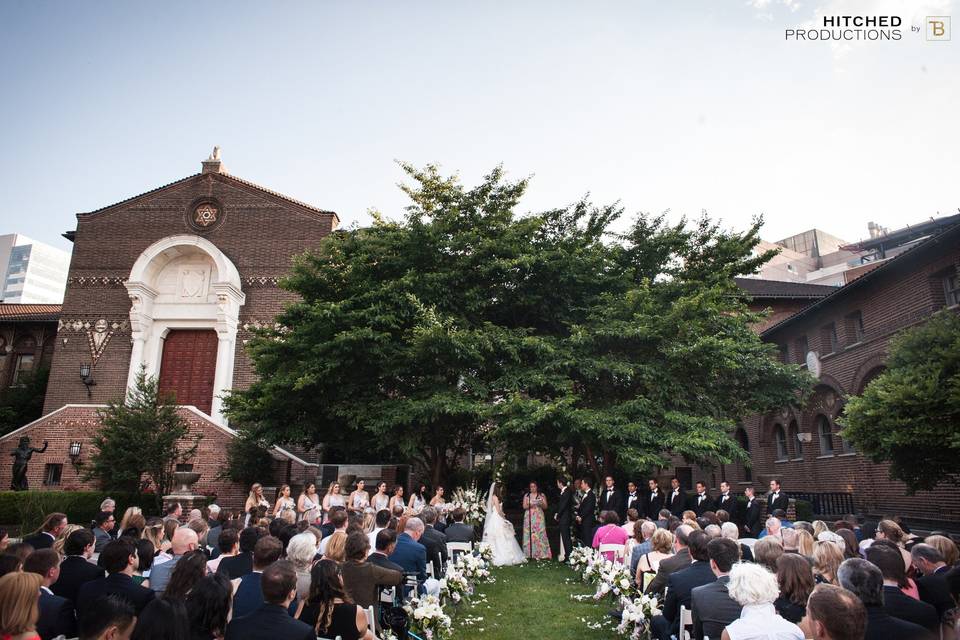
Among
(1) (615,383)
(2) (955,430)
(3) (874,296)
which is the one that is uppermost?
(3) (874,296)

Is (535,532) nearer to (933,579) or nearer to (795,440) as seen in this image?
(933,579)

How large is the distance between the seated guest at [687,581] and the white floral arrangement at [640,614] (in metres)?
0.88

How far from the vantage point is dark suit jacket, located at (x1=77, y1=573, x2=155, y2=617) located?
4637 millimetres

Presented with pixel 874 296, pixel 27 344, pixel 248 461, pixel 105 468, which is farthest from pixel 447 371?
pixel 27 344

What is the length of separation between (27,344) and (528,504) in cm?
2999

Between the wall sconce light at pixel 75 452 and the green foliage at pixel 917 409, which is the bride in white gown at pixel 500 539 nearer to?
the green foliage at pixel 917 409

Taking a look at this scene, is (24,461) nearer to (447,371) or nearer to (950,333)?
(447,371)

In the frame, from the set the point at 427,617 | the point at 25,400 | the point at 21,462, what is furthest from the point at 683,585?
the point at 25,400

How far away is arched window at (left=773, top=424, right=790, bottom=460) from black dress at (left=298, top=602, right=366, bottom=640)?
28806mm

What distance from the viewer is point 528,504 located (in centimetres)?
1555

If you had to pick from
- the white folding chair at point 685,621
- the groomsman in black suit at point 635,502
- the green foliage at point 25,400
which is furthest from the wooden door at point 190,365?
the white folding chair at point 685,621

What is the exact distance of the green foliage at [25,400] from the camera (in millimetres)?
27641

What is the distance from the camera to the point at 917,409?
454 inches

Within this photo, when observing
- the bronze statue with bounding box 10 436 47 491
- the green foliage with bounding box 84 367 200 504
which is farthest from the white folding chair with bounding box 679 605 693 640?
the bronze statue with bounding box 10 436 47 491
